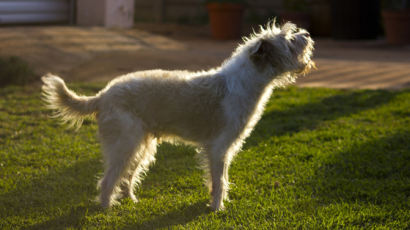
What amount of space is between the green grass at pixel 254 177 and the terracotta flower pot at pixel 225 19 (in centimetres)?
939

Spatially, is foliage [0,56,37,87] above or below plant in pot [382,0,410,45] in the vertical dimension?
below

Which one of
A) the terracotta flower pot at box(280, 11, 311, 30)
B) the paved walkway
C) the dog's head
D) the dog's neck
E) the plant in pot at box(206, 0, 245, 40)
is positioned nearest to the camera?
the dog's head

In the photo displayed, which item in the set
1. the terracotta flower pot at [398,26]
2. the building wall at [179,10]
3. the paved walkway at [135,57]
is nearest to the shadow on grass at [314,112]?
the paved walkway at [135,57]

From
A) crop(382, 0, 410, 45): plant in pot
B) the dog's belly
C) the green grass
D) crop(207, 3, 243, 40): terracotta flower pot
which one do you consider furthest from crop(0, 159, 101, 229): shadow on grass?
crop(207, 3, 243, 40): terracotta flower pot

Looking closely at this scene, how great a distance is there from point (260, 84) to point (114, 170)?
4.40 feet

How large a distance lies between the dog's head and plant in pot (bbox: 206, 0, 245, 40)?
12.2 metres

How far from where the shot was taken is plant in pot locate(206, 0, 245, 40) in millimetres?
15906

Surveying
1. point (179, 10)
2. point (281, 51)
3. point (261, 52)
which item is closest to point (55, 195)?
point (261, 52)

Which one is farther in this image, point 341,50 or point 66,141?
point 341,50

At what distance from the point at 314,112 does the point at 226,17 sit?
375 inches

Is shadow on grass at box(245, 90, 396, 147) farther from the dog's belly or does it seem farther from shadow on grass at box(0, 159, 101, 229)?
shadow on grass at box(0, 159, 101, 229)

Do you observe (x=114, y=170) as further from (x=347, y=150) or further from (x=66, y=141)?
(x=347, y=150)

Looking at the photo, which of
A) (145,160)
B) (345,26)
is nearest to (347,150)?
(145,160)

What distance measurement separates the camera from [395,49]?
45.4ft
